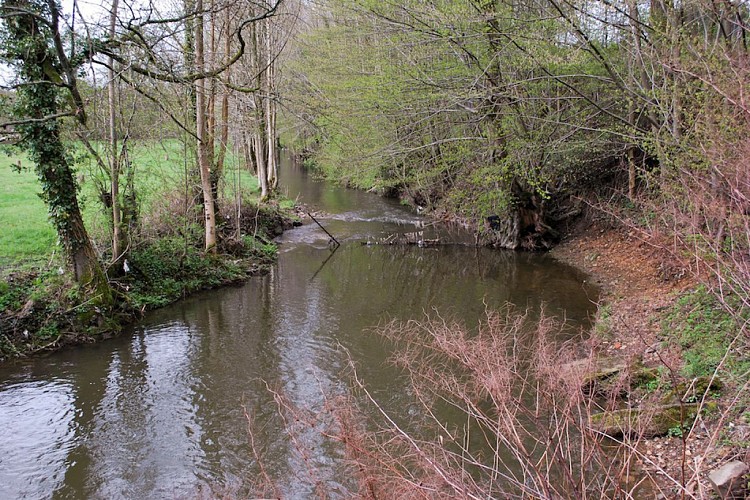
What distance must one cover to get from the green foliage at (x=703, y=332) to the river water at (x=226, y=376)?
87.6 inches

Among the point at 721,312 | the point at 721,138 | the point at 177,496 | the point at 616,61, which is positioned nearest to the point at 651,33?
the point at 616,61

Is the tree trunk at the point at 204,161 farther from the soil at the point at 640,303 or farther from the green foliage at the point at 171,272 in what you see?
the soil at the point at 640,303

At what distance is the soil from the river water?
0.83 metres

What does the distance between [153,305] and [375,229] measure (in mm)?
11261

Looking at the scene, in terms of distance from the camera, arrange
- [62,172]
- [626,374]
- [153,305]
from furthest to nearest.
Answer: [153,305]
[62,172]
[626,374]

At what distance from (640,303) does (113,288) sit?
11164mm

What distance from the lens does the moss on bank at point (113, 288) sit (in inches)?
376

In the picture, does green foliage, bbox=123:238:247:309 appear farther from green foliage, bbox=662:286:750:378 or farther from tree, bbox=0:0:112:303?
green foliage, bbox=662:286:750:378

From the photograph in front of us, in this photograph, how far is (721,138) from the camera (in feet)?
23.8

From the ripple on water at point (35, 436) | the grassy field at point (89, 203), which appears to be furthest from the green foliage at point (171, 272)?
the ripple on water at point (35, 436)

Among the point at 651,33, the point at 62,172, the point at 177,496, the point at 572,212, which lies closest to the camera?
the point at 177,496

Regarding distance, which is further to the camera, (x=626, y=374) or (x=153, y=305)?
(x=153, y=305)

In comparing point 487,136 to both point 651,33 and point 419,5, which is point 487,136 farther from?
point 651,33

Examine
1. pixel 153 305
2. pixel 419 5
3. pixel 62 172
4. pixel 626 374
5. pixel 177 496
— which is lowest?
pixel 177 496
